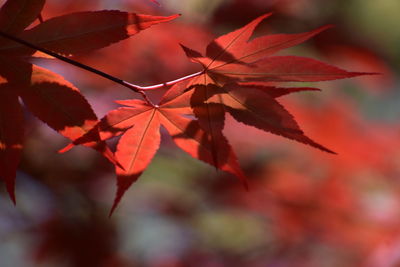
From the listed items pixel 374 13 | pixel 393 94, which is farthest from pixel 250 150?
pixel 374 13

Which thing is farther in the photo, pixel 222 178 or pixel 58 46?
pixel 222 178

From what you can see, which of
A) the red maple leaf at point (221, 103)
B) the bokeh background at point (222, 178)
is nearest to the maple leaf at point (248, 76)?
the red maple leaf at point (221, 103)

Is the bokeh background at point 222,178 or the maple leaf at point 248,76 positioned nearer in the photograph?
the maple leaf at point 248,76

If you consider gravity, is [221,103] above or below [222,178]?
above

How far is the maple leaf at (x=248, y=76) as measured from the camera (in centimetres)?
52

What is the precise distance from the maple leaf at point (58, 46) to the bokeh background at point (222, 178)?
0.90 metres

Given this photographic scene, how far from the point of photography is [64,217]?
1.75 m

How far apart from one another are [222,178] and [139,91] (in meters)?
1.51

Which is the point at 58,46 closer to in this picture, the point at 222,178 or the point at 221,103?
the point at 221,103

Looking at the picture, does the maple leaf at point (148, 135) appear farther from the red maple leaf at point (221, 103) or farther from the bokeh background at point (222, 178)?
the bokeh background at point (222, 178)

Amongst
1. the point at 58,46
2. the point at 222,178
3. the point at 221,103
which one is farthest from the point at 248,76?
the point at 222,178

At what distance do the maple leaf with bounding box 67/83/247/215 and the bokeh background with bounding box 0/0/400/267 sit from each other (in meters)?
0.87

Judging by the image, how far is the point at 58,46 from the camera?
0.51 m

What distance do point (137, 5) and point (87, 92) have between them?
1.35ft
